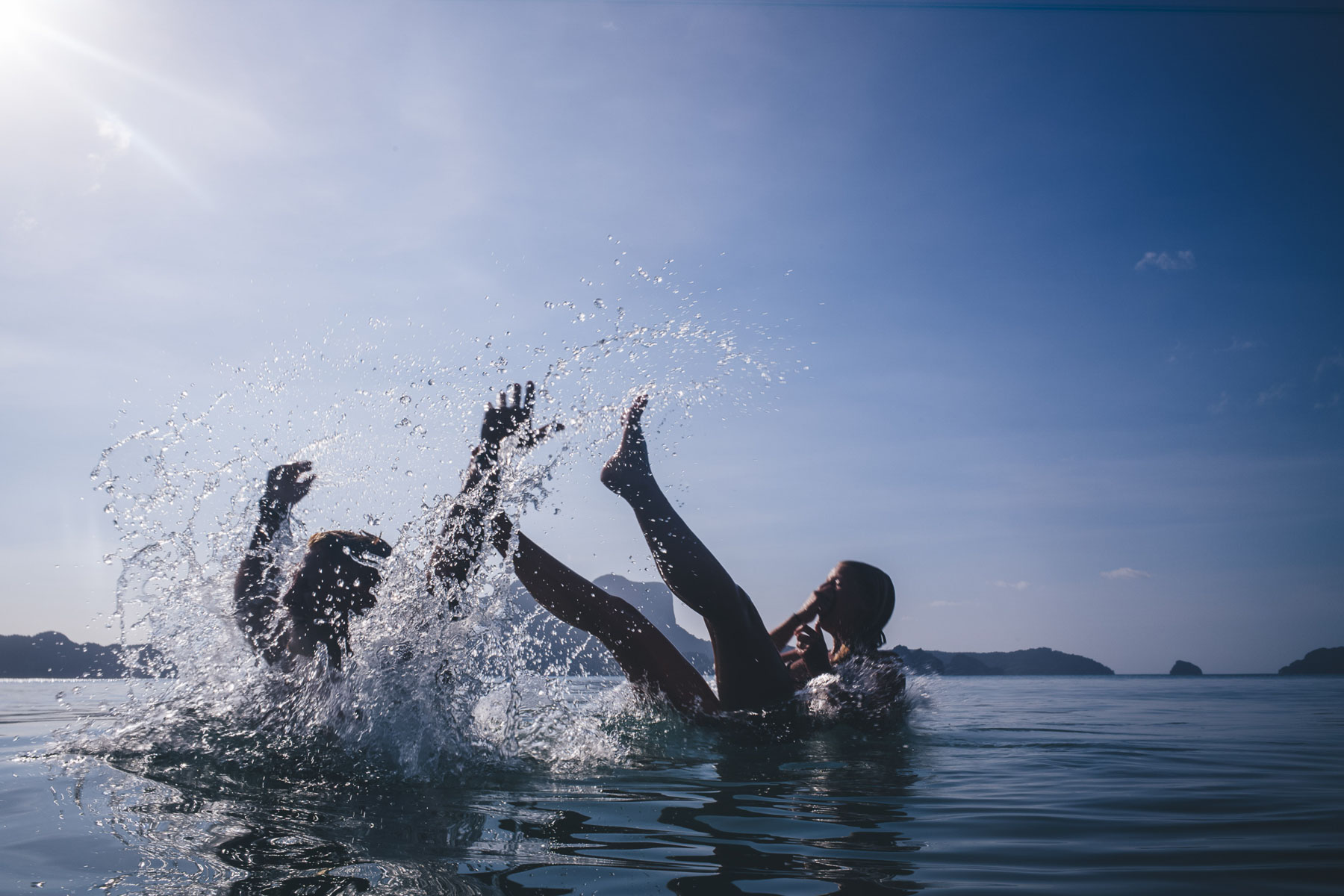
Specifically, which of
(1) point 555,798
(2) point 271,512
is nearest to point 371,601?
(2) point 271,512

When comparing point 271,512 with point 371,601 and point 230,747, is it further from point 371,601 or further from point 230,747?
point 230,747

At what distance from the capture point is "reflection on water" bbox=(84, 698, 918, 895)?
2006 mm

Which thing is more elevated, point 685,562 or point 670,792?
point 685,562

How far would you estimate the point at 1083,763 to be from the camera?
4.80 metres

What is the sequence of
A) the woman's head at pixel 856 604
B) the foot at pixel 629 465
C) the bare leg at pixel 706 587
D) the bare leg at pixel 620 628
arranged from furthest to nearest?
the woman's head at pixel 856 604
the bare leg at pixel 620 628
the foot at pixel 629 465
the bare leg at pixel 706 587

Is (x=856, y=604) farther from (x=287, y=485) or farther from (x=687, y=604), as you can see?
(x=287, y=485)

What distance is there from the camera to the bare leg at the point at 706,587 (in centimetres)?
412

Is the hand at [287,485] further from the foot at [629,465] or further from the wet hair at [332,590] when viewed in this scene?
the foot at [629,465]

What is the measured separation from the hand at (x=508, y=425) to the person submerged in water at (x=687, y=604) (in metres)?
0.48

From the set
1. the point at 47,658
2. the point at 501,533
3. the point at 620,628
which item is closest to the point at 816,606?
the point at 620,628

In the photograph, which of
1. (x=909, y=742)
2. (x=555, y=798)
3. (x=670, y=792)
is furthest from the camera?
(x=909, y=742)

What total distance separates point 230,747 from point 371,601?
3.31 feet

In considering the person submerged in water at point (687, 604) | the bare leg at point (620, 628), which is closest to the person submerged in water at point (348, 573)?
the person submerged in water at point (687, 604)

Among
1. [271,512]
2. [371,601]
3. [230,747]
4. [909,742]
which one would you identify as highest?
[271,512]
